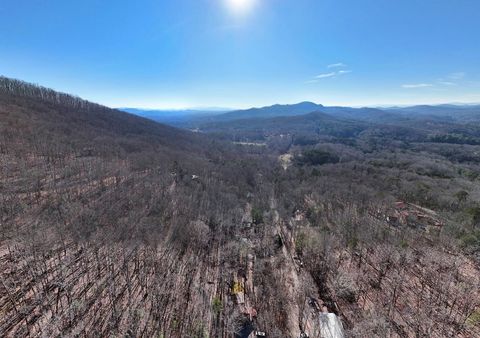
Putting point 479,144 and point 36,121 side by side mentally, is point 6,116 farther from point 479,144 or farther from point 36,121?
point 479,144

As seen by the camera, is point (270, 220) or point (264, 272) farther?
point (270, 220)

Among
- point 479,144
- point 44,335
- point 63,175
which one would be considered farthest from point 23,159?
point 479,144

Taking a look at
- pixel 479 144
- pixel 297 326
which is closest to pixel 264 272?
pixel 297 326

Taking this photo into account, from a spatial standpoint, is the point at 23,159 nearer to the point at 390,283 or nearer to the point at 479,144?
the point at 390,283

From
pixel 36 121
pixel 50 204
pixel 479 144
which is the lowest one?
pixel 479 144

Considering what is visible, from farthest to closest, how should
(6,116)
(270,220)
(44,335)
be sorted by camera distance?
(6,116)
(270,220)
(44,335)

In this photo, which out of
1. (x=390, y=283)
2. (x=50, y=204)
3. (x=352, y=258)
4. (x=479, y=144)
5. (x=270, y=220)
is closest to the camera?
(x=390, y=283)

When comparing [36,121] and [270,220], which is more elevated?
[36,121]
